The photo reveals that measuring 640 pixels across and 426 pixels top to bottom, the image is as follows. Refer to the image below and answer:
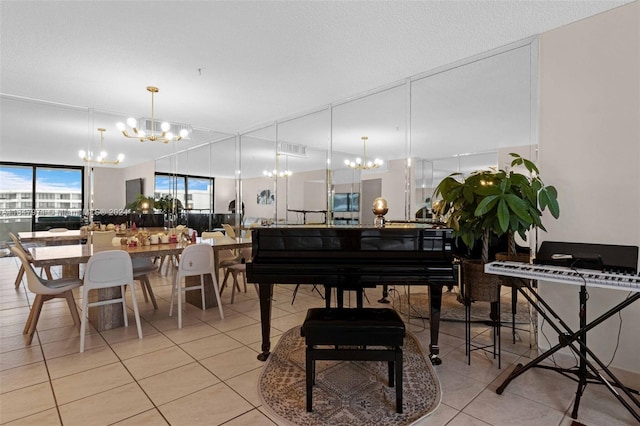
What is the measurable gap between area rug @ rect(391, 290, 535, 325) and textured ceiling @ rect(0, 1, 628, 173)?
289cm

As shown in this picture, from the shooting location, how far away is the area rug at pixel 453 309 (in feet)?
12.9

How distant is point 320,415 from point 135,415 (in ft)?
3.76

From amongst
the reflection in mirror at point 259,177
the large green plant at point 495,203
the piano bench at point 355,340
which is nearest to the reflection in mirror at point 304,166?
the reflection in mirror at point 259,177

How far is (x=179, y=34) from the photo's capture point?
3.23 meters

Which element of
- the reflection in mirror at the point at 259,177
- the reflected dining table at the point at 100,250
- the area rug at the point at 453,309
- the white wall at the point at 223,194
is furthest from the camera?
the white wall at the point at 223,194

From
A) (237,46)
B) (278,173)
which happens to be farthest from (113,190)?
(237,46)

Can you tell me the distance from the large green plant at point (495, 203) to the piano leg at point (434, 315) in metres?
0.58

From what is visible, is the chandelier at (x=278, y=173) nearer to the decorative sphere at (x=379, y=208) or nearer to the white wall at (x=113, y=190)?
the decorative sphere at (x=379, y=208)

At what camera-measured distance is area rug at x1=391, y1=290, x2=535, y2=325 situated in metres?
3.93

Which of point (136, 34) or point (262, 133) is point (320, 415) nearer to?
point (136, 34)

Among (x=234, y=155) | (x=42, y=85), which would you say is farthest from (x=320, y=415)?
(x=234, y=155)

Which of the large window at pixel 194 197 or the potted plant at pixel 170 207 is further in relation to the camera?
the large window at pixel 194 197

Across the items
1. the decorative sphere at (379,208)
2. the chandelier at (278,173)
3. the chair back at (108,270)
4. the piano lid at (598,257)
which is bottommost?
the chair back at (108,270)

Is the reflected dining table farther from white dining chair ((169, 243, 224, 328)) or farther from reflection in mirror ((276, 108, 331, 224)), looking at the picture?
reflection in mirror ((276, 108, 331, 224))
